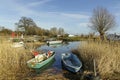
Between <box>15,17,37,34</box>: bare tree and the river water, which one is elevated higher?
<box>15,17,37,34</box>: bare tree

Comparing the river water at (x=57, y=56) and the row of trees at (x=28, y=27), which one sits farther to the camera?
the row of trees at (x=28, y=27)

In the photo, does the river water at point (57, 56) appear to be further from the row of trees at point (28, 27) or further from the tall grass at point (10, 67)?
the row of trees at point (28, 27)

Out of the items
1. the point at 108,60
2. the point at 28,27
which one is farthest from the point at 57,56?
the point at 28,27

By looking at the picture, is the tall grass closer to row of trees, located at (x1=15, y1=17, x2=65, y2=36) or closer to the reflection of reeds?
the reflection of reeds

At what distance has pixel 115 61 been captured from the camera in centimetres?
1050

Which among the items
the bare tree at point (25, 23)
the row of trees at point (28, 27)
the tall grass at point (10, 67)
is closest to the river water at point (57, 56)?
the tall grass at point (10, 67)

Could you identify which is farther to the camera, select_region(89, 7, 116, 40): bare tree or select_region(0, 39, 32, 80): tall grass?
select_region(89, 7, 116, 40): bare tree

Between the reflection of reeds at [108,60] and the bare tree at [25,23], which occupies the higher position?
the bare tree at [25,23]

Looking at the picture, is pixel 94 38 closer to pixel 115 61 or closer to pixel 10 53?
pixel 115 61

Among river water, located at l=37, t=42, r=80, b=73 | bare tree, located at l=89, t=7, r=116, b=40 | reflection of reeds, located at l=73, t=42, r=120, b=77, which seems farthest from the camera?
bare tree, located at l=89, t=7, r=116, b=40

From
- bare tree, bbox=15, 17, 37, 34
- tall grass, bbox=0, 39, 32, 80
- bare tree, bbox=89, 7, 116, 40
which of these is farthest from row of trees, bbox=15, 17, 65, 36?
tall grass, bbox=0, 39, 32, 80

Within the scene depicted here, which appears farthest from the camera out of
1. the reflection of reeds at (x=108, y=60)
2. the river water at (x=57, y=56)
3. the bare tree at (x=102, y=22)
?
the bare tree at (x=102, y=22)

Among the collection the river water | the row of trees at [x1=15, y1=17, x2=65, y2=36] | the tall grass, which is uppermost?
the row of trees at [x1=15, y1=17, x2=65, y2=36]

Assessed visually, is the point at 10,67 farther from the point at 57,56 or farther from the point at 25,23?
the point at 25,23
